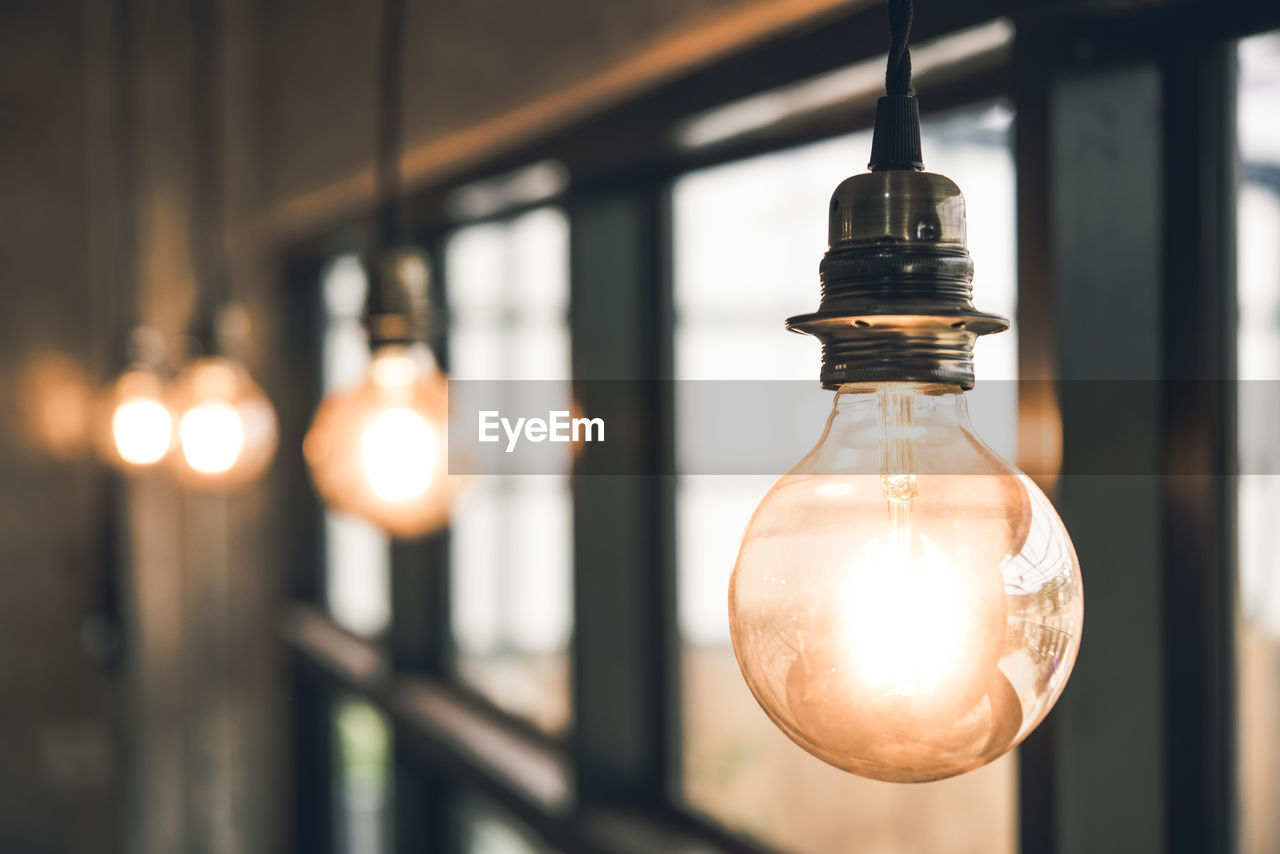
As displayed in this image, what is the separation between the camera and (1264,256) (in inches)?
32.6

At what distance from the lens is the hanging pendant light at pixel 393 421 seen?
108cm

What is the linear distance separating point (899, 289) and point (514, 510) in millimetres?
1766

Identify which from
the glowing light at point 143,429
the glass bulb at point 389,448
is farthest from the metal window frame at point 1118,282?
the glowing light at point 143,429

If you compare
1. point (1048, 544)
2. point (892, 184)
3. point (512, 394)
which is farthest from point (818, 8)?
point (512, 394)

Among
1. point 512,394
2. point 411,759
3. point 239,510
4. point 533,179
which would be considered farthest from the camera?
point 239,510

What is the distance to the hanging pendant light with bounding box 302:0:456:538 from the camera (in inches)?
42.7

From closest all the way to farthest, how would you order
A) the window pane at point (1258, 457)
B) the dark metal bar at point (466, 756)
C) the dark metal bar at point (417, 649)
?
the window pane at point (1258, 457)
the dark metal bar at point (466, 756)
the dark metal bar at point (417, 649)

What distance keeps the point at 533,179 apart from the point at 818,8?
0.80 metres

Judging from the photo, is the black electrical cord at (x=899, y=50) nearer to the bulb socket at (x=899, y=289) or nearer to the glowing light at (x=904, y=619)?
the bulb socket at (x=899, y=289)

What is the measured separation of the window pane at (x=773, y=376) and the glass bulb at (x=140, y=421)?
128cm

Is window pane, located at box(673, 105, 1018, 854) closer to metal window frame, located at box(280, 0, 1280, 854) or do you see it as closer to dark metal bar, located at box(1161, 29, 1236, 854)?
metal window frame, located at box(280, 0, 1280, 854)

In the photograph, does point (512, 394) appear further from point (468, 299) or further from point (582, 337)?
point (582, 337)

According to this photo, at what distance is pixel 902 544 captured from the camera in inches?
17.2

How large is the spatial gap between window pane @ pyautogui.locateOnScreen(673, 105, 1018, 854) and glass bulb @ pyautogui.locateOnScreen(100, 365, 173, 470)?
1.28 metres
